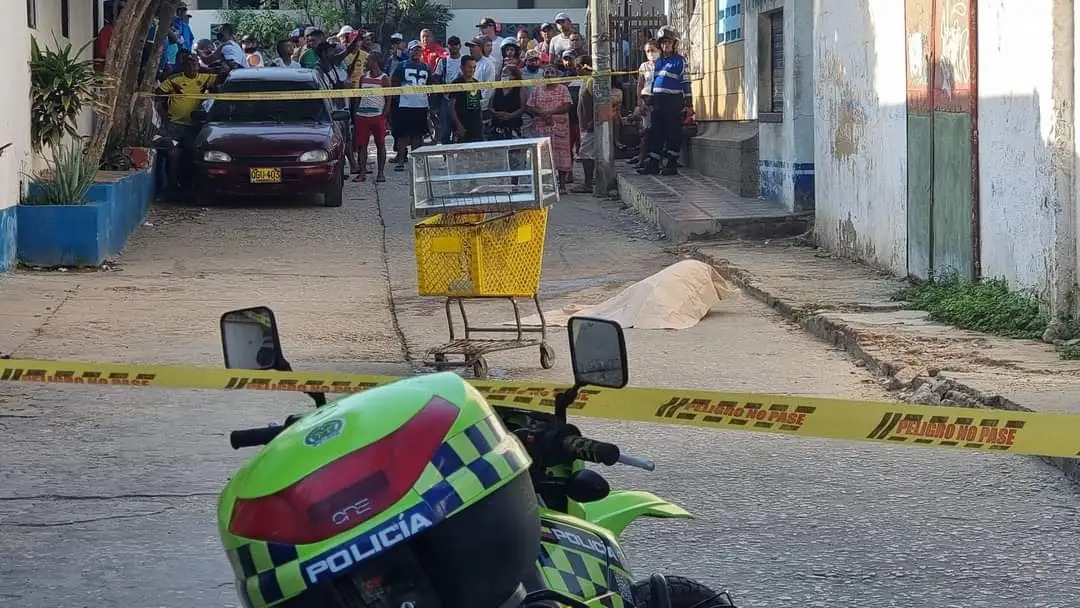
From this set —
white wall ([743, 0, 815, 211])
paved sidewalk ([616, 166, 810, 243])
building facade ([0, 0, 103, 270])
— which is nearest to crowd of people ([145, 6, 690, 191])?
paved sidewalk ([616, 166, 810, 243])

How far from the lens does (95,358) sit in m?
9.38

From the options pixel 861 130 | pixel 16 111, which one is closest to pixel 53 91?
pixel 16 111

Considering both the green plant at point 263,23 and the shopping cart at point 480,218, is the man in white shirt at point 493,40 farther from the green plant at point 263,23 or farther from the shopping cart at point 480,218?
the green plant at point 263,23

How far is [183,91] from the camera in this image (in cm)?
1984

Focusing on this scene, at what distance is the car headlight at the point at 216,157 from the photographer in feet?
59.8

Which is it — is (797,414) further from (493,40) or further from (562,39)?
(493,40)

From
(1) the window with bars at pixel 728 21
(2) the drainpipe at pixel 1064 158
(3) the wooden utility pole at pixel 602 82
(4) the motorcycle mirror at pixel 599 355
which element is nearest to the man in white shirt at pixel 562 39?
(1) the window with bars at pixel 728 21

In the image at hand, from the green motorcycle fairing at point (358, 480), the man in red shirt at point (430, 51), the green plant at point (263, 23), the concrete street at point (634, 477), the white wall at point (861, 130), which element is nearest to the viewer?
the green motorcycle fairing at point (358, 480)

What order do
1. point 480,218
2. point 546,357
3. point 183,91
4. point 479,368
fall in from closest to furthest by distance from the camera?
point 480,218 < point 479,368 < point 546,357 < point 183,91

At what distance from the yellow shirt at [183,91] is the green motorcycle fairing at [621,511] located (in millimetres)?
16833

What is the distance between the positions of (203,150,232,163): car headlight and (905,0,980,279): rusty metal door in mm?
8680

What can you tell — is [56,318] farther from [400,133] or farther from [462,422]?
[400,133]

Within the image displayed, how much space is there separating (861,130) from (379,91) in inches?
298

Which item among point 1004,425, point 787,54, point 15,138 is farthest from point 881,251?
point 1004,425
